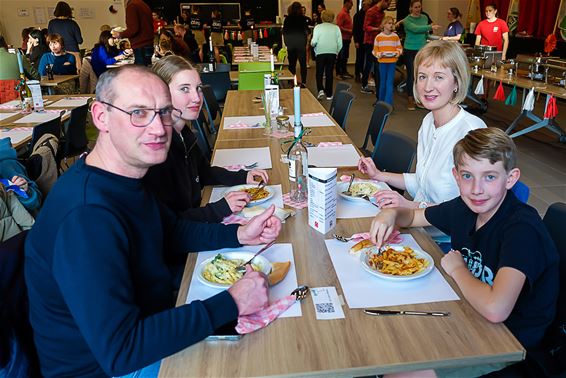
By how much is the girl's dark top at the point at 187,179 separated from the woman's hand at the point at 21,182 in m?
1.00

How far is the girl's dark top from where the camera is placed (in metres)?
1.73

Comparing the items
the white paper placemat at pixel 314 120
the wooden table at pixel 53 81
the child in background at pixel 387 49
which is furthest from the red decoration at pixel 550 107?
the wooden table at pixel 53 81

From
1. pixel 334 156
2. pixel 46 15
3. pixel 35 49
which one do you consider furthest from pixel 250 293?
pixel 46 15

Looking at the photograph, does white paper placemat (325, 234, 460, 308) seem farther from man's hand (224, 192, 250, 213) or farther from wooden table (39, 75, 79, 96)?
wooden table (39, 75, 79, 96)

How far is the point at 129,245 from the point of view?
3.52ft

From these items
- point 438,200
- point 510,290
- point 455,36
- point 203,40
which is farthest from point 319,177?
point 203,40

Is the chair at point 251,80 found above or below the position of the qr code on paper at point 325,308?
above

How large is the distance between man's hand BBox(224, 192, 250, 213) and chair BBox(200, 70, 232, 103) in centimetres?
398

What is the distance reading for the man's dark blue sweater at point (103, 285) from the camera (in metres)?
0.95

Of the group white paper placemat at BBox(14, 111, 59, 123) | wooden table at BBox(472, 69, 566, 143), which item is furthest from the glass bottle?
wooden table at BBox(472, 69, 566, 143)

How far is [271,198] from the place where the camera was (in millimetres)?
1887

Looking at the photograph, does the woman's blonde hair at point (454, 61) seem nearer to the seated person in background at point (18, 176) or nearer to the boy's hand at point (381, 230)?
the boy's hand at point (381, 230)

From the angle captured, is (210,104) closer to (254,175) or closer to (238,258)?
(254,175)

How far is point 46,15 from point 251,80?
29.5 feet
